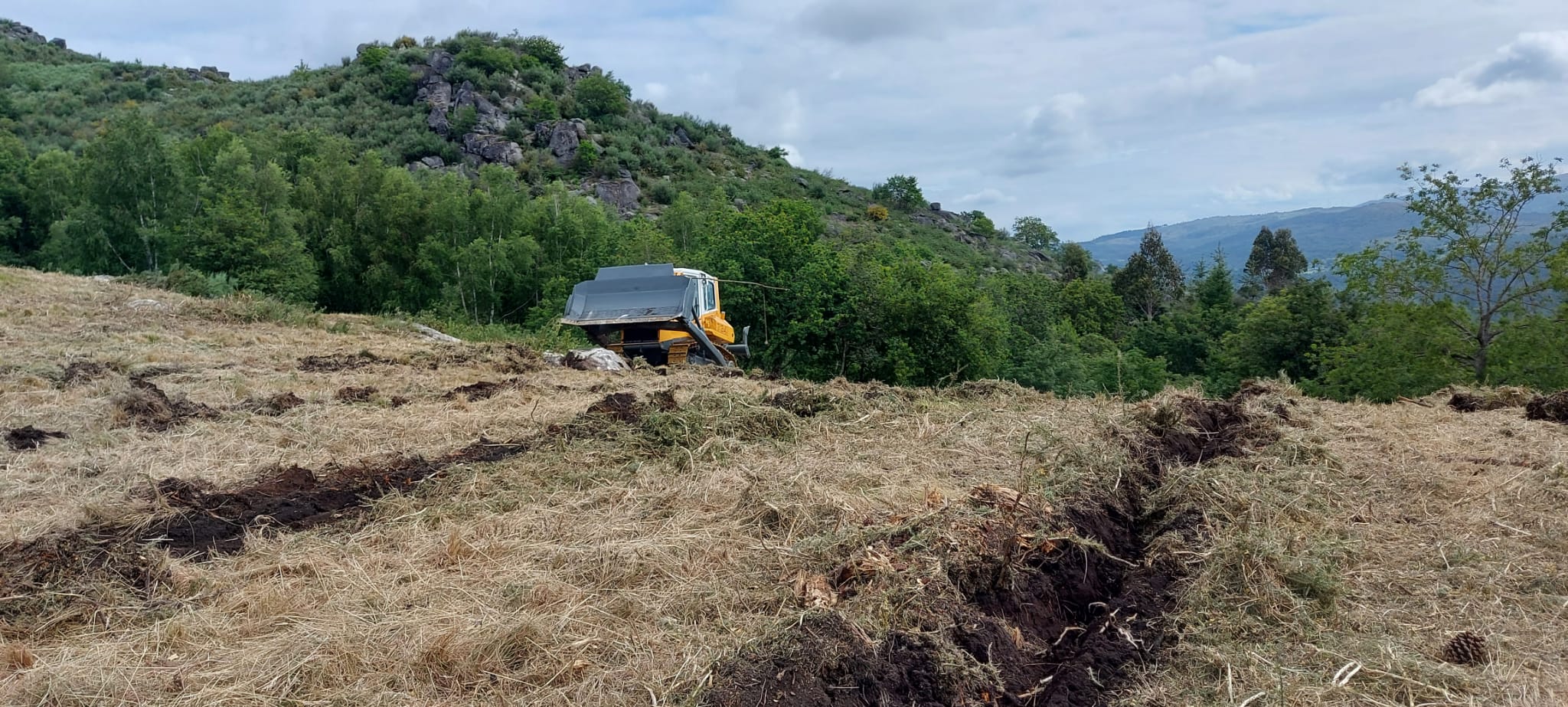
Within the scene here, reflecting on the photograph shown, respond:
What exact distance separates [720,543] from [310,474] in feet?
11.0

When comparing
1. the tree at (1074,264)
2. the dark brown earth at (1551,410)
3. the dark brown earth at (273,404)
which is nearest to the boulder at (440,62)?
the tree at (1074,264)

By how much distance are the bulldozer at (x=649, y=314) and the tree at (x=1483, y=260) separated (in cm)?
1902

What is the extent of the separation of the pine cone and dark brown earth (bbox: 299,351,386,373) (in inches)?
440

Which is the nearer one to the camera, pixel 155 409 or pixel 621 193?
pixel 155 409

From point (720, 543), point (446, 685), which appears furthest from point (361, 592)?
point (720, 543)

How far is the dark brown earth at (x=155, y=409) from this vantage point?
7441mm

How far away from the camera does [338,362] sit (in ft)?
37.9

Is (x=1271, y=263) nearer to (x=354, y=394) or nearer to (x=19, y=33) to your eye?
(x=354, y=394)

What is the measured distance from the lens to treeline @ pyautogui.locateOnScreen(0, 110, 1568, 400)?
71.2ft

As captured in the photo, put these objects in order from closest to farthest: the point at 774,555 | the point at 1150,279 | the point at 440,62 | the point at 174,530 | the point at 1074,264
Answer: the point at 774,555 < the point at 174,530 < the point at 1150,279 < the point at 1074,264 < the point at 440,62

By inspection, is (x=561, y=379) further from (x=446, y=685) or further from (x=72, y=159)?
(x=72, y=159)

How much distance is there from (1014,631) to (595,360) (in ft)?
35.4

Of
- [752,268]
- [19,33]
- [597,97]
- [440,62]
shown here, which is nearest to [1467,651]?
[752,268]

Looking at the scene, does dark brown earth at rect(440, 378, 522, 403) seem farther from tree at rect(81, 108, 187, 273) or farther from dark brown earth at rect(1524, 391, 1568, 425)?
tree at rect(81, 108, 187, 273)
